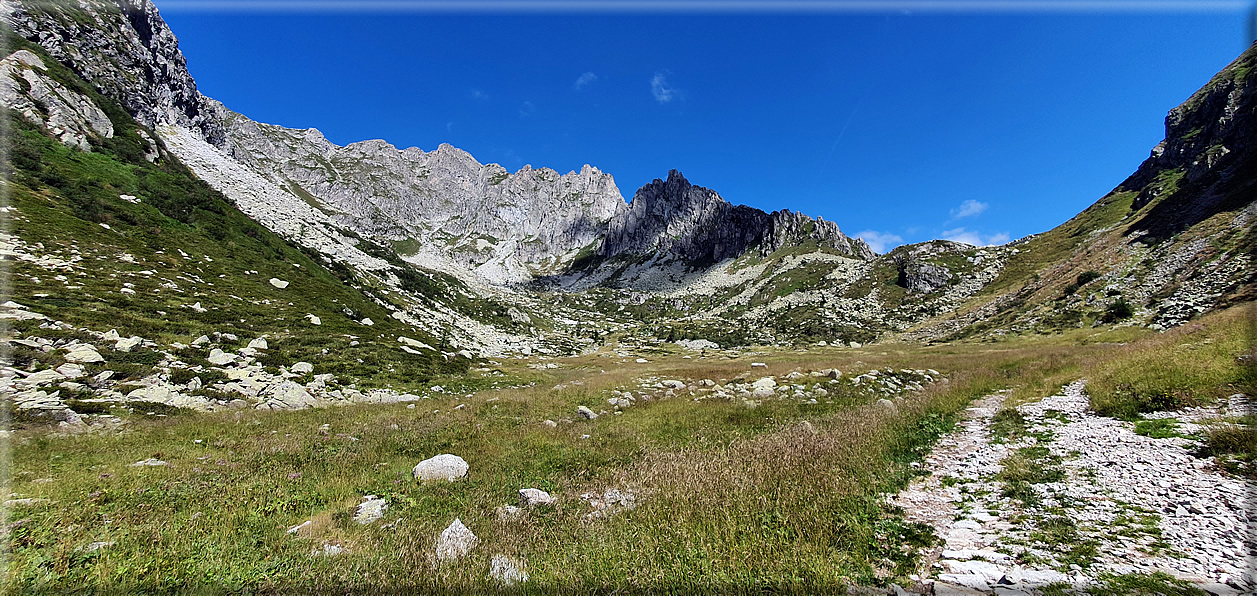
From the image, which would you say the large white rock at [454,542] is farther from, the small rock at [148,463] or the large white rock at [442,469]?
the small rock at [148,463]

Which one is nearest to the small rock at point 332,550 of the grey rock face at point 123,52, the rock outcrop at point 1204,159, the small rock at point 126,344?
the small rock at point 126,344

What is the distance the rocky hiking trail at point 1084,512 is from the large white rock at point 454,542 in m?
6.25

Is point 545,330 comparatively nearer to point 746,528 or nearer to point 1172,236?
point 746,528

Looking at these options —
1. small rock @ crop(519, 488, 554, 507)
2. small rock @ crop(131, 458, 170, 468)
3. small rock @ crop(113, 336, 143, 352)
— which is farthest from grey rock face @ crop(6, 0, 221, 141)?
small rock @ crop(519, 488, 554, 507)

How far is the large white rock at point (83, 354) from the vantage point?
14609mm

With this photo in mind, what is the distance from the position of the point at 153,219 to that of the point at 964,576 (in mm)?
50663

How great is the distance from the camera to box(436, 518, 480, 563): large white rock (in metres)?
5.77

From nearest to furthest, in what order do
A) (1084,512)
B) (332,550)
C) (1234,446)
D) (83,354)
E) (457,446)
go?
(332,550), (1084,512), (1234,446), (457,446), (83,354)

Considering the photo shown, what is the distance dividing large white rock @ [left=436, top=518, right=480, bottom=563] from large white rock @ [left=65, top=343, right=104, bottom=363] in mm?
19191

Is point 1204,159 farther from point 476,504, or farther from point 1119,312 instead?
point 476,504

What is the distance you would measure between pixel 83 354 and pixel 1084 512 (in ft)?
96.1

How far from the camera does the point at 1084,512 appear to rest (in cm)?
623

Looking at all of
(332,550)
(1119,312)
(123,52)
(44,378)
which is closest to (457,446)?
(332,550)

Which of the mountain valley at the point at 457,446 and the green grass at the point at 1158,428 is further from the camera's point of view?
the green grass at the point at 1158,428
